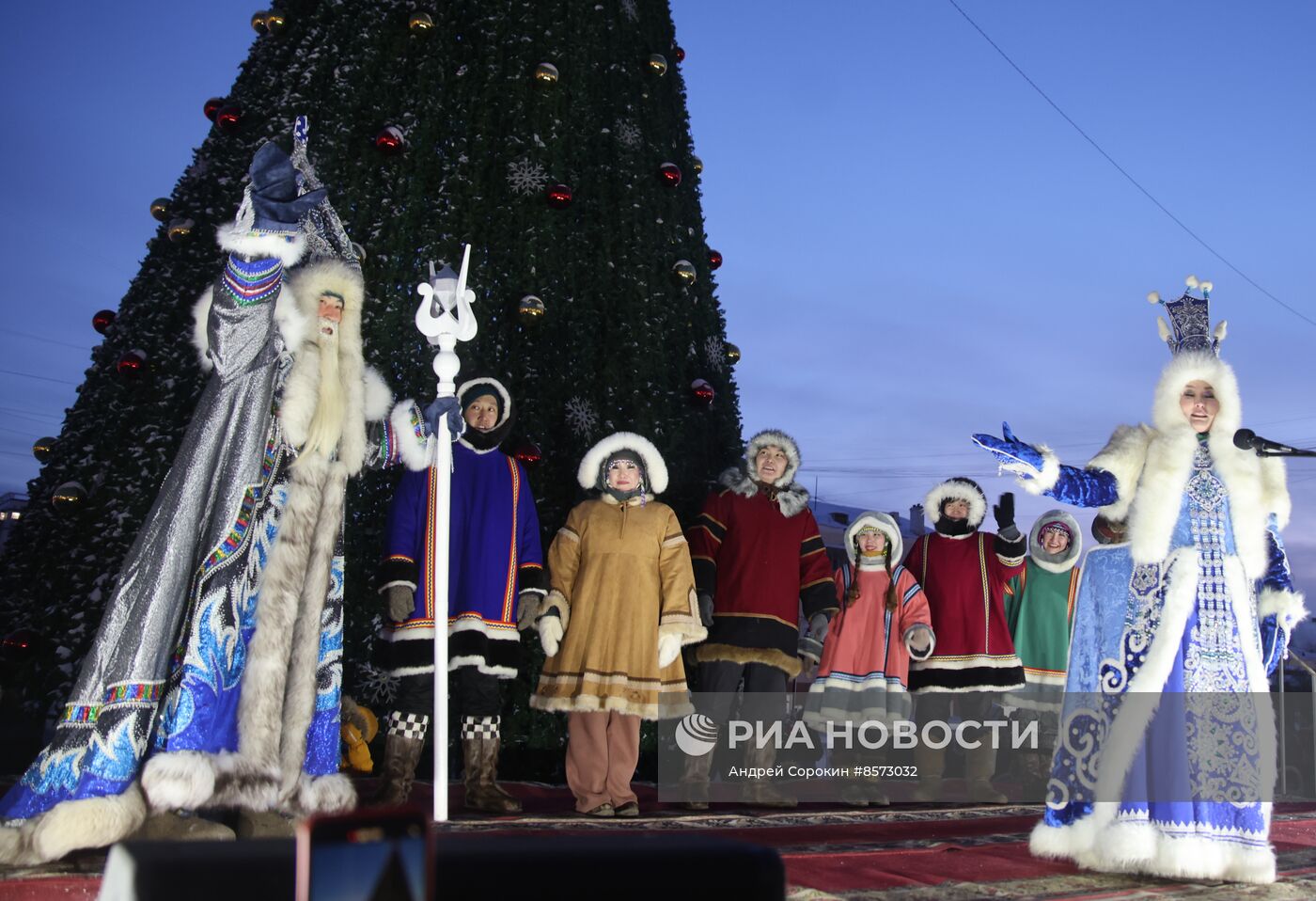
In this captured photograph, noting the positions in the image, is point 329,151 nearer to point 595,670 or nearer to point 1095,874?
point 595,670

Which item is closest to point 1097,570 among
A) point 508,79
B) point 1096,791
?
point 1096,791

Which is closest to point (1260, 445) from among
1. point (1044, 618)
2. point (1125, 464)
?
point (1125, 464)

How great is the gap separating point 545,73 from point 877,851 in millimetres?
4111

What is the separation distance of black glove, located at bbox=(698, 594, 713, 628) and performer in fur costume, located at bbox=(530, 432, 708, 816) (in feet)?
0.85

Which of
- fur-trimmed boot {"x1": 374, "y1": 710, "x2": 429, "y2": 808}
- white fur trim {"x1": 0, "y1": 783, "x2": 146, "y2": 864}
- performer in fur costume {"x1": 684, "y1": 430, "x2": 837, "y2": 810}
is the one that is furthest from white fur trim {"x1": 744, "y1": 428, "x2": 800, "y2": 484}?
white fur trim {"x1": 0, "y1": 783, "x2": 146, "y2": 864}

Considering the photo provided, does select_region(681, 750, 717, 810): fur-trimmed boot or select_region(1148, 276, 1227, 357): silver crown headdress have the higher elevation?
→ select_region(1148, 276, 1227, 357): silver crown headdress

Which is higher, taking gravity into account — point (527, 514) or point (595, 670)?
point (527, 514)

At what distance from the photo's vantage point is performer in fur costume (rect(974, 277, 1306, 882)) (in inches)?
148

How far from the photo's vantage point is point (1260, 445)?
157 inches

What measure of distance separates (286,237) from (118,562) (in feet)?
6.56

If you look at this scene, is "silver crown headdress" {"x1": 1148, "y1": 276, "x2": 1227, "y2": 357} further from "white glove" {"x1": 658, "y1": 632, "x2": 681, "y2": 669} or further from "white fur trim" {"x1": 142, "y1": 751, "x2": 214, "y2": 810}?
"white fur trim" {"x1": 142, "y1": 751, "x2": 214, "y2": 810}

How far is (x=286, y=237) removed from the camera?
3775mm

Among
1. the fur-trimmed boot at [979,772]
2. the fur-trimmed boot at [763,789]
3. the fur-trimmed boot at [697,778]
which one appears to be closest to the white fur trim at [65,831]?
the fur-trimmed boot at [697,778]

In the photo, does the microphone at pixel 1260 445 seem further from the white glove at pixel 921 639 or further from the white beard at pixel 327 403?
the white beard at pixel 327 403
